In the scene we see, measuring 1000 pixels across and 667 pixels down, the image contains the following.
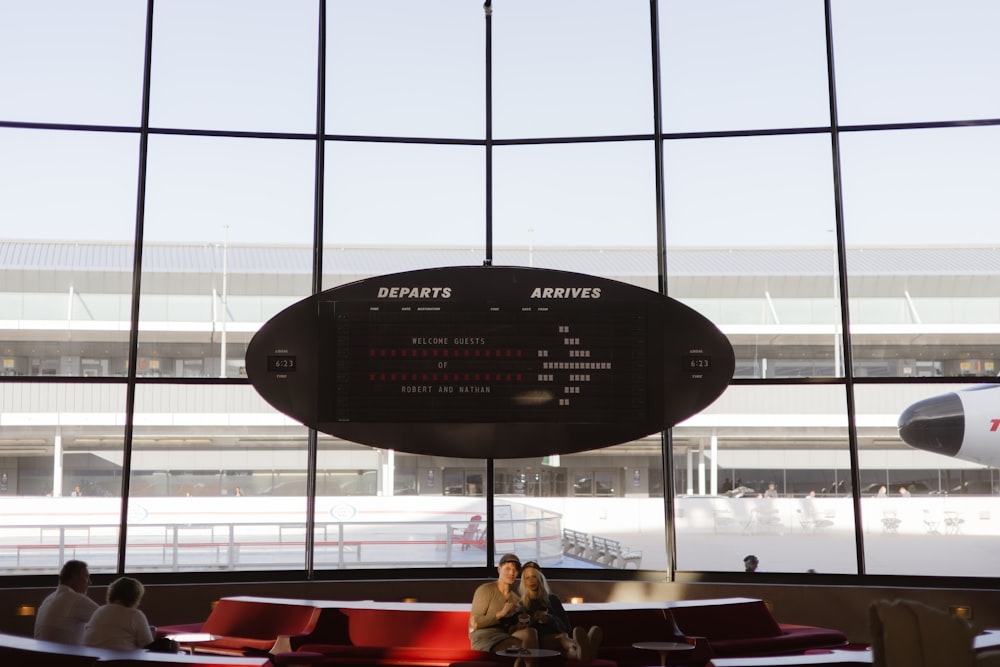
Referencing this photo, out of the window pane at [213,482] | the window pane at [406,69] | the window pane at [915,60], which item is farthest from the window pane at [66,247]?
the window pane at [915,60]

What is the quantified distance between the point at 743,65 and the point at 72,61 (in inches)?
198

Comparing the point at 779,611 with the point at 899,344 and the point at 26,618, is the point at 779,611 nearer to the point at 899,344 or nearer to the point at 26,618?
the point at 899,344

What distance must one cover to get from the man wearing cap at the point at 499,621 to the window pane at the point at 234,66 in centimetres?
365

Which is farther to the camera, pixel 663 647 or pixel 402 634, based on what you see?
pixel 402 634

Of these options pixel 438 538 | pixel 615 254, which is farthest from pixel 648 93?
pixel 438 538

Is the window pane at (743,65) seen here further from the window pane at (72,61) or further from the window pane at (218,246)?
the window pane at (72,61)

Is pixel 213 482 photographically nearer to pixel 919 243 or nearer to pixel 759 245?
pixel 759 245

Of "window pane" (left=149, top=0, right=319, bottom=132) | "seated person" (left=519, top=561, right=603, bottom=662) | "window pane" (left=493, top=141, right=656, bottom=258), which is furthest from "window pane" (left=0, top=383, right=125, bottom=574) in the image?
"seated person" (left=519, top=561, right=603, bottom=662)

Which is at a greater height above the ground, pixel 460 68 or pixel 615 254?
pixel 460 68

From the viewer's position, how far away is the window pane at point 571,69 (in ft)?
23.2

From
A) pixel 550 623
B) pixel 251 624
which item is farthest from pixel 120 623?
pixel 550 623

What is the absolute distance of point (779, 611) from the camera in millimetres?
6418

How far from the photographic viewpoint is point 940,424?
36.7 ft

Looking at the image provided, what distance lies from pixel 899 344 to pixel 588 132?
2.71 m
